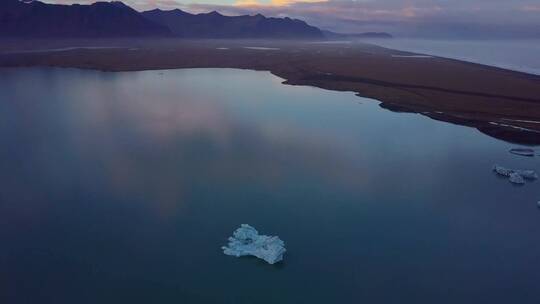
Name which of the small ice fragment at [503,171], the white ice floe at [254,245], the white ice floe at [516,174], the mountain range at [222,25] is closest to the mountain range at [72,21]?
the mountain range at [222,25]

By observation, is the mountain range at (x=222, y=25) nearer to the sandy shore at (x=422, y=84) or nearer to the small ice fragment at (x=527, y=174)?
the sandy shore at (x=422, y=84)

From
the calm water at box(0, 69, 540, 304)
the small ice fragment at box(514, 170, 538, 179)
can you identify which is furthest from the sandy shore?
the small ice fragment at box(514, 170, 538, 179)

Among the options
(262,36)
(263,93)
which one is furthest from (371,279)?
(262,36)

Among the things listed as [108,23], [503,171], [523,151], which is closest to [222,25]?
[108,23]

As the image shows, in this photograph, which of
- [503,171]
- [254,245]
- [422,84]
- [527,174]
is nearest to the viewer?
[254,245]

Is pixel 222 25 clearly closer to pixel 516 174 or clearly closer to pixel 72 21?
pixel 72 21

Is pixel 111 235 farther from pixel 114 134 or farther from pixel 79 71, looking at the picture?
pixel 79 71
